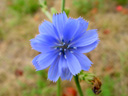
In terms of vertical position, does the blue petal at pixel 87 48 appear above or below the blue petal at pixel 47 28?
below

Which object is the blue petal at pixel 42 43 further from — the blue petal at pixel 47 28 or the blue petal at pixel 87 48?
the blue petal at pixel 87 48

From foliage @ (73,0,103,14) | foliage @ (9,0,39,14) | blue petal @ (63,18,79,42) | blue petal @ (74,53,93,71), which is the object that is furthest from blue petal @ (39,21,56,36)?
foliage @ (9,0,39,14)

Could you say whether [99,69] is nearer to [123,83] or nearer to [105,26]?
[123,83]

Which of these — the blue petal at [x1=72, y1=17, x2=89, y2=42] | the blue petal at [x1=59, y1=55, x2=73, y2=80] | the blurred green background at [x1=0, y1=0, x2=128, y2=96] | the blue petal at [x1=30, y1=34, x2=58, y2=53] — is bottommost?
the blue petal at [x1=59, y1=55, x2=73, y2=80]

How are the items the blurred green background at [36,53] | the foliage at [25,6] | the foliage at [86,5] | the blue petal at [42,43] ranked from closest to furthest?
the blue petal at [42,43]
the blurred green background at [36,53]
the foliage at [86,5]
the foliage at [25,6]

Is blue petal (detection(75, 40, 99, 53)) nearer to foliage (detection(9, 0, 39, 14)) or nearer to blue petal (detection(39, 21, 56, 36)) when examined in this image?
blue petal (detection(39, 21, 56, 36))

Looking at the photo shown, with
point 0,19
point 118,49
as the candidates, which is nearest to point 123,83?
point 118,49

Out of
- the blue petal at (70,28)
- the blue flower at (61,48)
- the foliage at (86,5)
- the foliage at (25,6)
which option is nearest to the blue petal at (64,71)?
the blue flower at (61,48)
